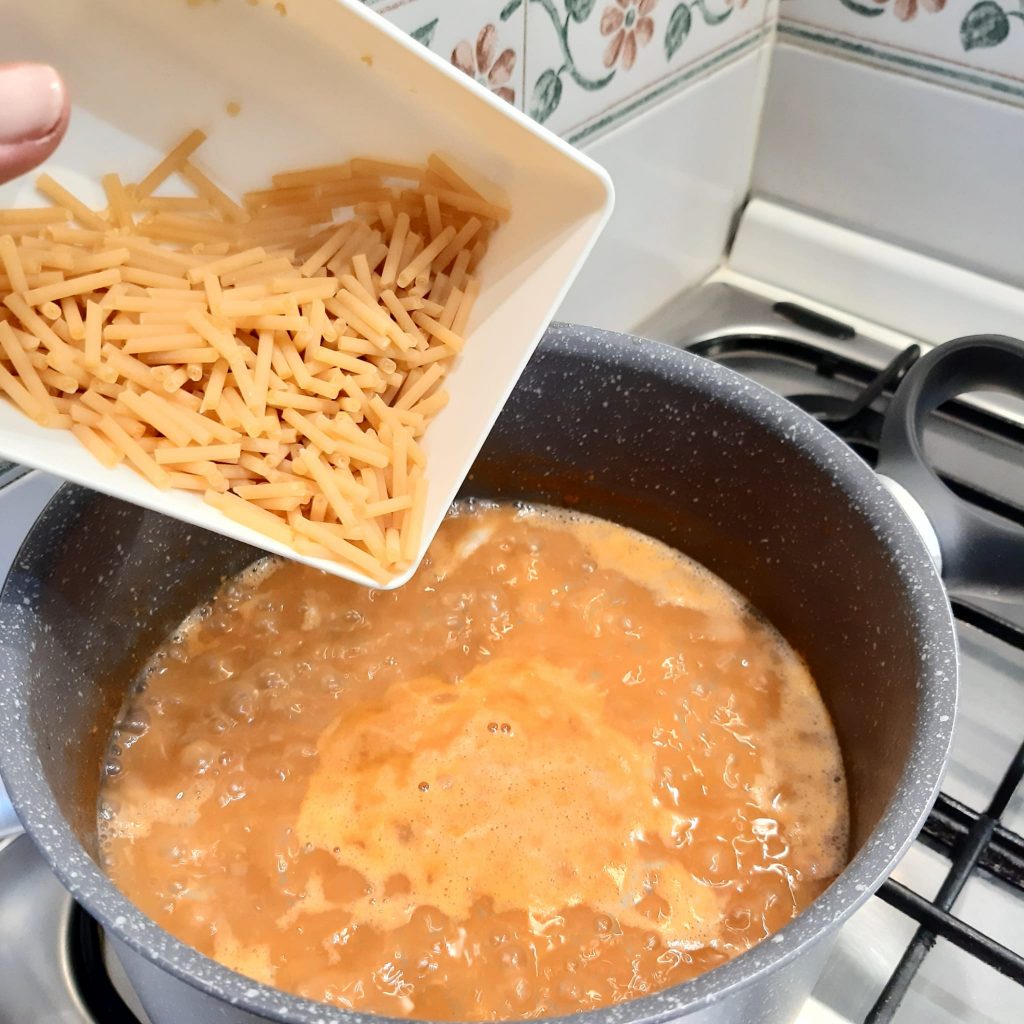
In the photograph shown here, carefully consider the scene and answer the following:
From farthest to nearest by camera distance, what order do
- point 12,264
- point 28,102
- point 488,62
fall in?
point 488,62 → point 12,264 → point 28,102

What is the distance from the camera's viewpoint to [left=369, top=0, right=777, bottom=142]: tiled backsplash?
66 centimetres

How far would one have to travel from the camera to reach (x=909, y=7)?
84cm

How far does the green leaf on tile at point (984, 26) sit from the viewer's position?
807 mm

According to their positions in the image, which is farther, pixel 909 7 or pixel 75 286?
pixel 909 7

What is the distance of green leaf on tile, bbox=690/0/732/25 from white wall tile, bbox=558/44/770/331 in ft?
0.15

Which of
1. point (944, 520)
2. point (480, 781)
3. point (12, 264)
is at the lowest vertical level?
point (480, 781)

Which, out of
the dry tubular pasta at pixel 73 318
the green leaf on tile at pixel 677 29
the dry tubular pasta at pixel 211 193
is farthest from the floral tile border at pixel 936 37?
the dry tubular pasta at pixel 73 318

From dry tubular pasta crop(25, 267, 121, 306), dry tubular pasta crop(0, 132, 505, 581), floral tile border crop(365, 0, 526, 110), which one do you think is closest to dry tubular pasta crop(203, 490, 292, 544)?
dry tubular pasta crop(0, 132, 505, 581)

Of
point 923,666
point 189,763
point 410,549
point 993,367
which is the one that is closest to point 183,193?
point 410,549

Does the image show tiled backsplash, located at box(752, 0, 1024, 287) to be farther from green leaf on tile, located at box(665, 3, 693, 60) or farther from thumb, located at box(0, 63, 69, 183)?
thumb, located at box(0, 63, 69, 183)

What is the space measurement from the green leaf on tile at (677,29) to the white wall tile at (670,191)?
4 centimetres

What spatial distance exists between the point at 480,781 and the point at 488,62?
0.47m

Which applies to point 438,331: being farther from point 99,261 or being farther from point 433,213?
point 99,261

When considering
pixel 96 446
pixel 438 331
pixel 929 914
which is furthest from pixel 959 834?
pixel 96 446
